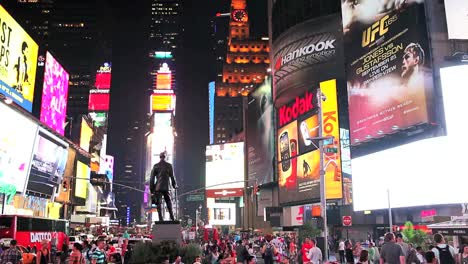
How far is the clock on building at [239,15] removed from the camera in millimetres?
159500

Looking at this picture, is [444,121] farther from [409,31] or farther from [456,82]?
[409,31]

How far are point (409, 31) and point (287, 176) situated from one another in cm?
3251

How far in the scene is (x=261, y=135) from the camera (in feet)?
277

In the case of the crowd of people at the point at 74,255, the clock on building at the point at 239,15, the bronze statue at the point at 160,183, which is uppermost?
the clock on building at the point at 239,15

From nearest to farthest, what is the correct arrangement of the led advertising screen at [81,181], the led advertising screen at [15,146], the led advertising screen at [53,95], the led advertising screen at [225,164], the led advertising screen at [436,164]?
1. the led advertising screen at [436,164]
2. the led advertising screen at [15,146]
3. the led advertising screen at [53,95]
4. the led advertising screen at [81,181]
5. the led advertising screen at [225,164]

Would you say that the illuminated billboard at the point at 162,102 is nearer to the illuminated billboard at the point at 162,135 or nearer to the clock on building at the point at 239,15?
the illuminated billboard at the point at 162,135

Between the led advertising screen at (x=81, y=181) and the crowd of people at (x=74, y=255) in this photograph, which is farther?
the led advertising screen at (x=81, y=181)

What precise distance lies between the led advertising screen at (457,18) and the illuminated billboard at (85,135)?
76432mm

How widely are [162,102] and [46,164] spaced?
118 metres

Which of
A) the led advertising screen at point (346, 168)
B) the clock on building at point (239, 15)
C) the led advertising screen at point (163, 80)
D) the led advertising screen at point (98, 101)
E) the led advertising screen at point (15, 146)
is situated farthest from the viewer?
the led advertising screen at point (163, 80)

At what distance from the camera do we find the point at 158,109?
168m

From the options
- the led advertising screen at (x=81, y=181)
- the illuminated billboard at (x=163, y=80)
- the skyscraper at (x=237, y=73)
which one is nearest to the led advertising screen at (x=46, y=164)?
the led advertising screen at (x=81, y=181)

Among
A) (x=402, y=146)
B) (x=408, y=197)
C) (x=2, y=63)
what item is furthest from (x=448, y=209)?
(x=2, y=63)

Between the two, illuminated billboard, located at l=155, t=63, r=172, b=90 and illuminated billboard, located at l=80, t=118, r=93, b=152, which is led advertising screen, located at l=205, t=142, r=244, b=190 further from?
illuminated billboard, located at l=155, t=63, r=172, b=90
